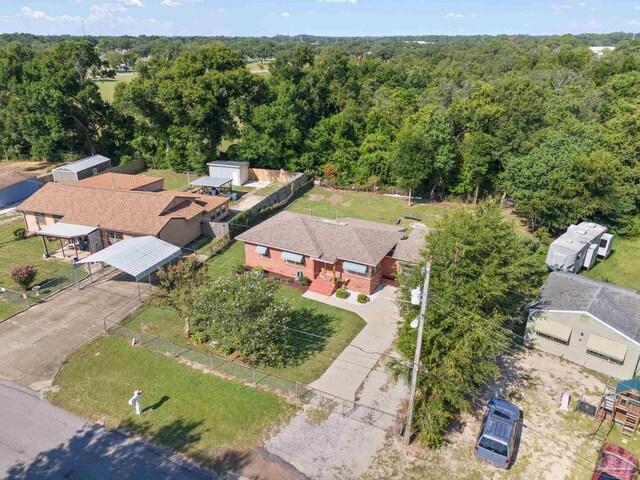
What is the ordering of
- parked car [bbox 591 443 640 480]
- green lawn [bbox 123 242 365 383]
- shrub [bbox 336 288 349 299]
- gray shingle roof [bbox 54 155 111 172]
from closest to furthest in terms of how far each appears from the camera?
parked car [bbox 591 443 640 480] → green lawn [bbox 123 242 365 383] → shrub [bbox 336 288 349 299] → gray shingle roof [bbox 54 155 111 172]

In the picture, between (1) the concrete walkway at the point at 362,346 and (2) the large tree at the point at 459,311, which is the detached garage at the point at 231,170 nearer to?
(1) the concrete walkway at the point at 362,346

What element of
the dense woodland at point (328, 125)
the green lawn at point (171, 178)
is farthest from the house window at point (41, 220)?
the dense woodland at point (328, 125)

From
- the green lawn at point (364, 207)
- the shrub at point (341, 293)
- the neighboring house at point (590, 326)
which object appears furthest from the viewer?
the green lawn at point (364, 207)

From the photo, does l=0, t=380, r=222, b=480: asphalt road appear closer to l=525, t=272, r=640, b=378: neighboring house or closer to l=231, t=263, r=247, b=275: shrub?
l=231, t=263, r=247, b=275: shrub

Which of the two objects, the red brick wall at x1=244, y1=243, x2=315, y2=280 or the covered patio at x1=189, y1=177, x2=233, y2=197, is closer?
the red brick wall at x1=244, y1=243, x2=315, y2=280

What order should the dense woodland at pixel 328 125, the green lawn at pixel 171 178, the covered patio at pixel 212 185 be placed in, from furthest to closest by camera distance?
the green lawn at pixel 171 178 → the covered patio at pixel 212 185 → the dense woodland at pixel 328 125

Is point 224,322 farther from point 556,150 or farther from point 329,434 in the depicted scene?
point 556,150

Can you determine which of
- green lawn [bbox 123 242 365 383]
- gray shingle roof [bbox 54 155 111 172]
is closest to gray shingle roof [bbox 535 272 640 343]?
green lawn [bbox 123 242 365 383]
